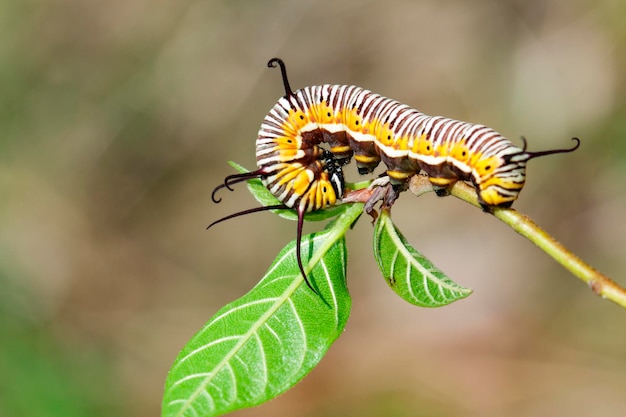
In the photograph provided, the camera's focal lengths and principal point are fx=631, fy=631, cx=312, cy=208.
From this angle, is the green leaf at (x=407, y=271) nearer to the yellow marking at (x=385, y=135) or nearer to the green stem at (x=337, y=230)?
the green stem at (x=337, y=230)

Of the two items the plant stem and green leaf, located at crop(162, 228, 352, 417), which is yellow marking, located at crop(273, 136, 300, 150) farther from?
the plant stem

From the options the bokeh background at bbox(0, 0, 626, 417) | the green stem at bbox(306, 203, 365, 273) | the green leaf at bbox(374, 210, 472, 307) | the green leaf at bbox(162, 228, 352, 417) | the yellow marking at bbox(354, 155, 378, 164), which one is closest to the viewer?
the green leaf at bbox(162, 228, 352, 417)

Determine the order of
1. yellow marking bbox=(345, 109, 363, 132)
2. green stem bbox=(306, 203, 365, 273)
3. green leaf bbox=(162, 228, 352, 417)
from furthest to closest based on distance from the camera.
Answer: yellow marking bbox=(345, 109, 363, 132) < green stem bbox=(306, 203, 365, 273) < green leaf bbox=(162, 228, 352, 417)

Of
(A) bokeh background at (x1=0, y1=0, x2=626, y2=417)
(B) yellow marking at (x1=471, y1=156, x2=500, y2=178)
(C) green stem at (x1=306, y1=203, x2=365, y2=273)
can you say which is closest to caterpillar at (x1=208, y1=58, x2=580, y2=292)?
(B) yellow marking at (x1=471, y1=156, x2=500, y2=178)

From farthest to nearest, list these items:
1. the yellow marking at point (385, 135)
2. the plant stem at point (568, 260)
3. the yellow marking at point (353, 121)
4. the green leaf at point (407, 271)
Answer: the yellow marking at point (353, 121) < the yellow marking at point (385, 135) < the green leaf at point (407, 271) < the plant stem at point (568, 260)

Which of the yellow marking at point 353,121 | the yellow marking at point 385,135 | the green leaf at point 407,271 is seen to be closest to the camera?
the green leaf at point 407,271

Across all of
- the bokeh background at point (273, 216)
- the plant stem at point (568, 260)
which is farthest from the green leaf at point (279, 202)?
the bokeh background at point (273, 216)

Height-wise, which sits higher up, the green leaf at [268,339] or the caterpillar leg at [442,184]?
the caterpillar leg at [442,184]
